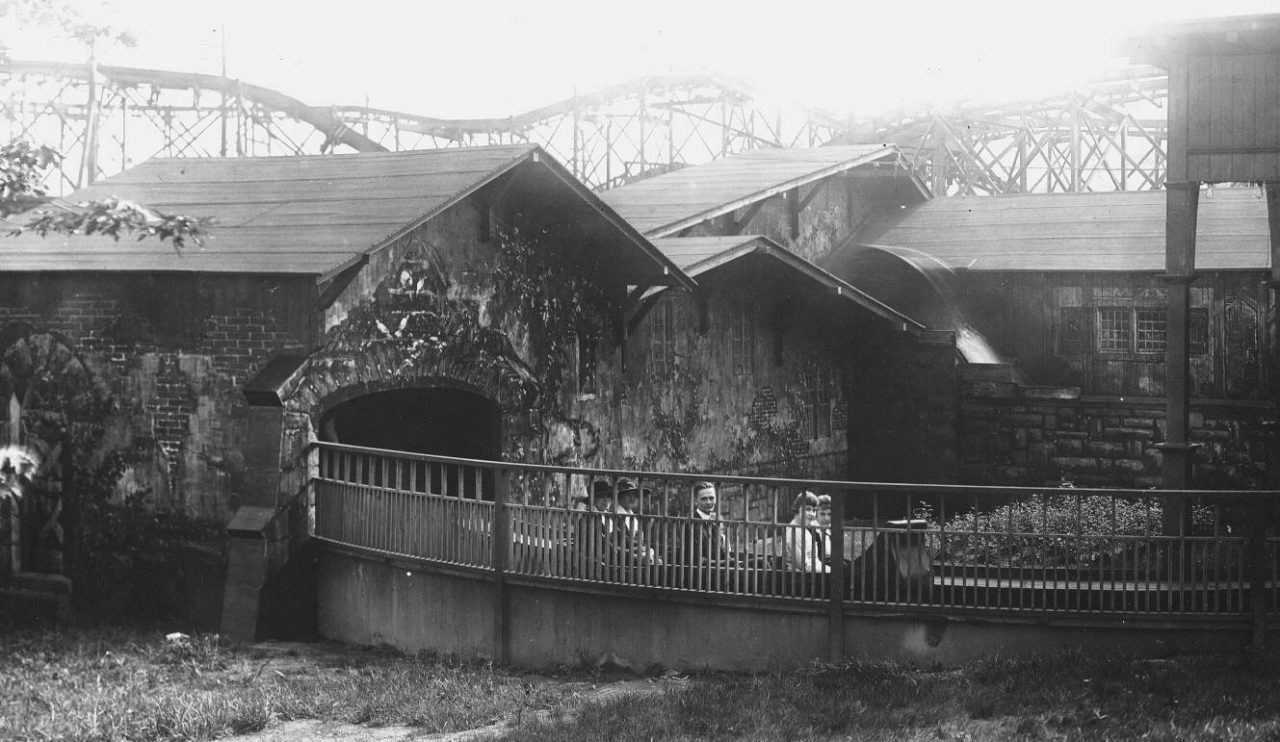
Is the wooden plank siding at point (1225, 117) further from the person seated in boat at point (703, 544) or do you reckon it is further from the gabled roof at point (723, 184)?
the gabled roof at point (723, 184)

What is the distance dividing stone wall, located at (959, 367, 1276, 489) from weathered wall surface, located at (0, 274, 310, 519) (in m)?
11.7

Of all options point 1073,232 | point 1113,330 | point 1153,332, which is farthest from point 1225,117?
point 1073,232

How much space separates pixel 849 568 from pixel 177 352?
6.43m

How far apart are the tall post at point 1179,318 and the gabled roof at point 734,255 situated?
4841 millimetres

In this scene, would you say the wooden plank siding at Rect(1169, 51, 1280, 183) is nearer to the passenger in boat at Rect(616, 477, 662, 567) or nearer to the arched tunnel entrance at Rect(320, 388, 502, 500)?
the passenger in boat at Rect(616, 477, 662, 567)

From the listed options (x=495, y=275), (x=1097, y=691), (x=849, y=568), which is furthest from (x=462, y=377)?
(x=1097, y=691)

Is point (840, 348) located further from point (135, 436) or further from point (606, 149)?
point (606, 149)

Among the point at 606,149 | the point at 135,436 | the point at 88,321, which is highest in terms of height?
the point at 606,149

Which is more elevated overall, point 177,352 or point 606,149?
point 606,149

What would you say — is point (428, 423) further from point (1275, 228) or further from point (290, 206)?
point (1275, 228)

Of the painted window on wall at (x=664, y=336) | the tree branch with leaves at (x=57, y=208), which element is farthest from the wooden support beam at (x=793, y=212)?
the tree branch with leaves at (x=57, y=208)

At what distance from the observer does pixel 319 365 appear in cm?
1261

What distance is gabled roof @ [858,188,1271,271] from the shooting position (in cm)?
2162

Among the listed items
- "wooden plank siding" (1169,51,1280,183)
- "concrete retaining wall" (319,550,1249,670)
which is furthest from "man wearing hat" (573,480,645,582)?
"wooden plank siding" (1169,51,1280,183)
